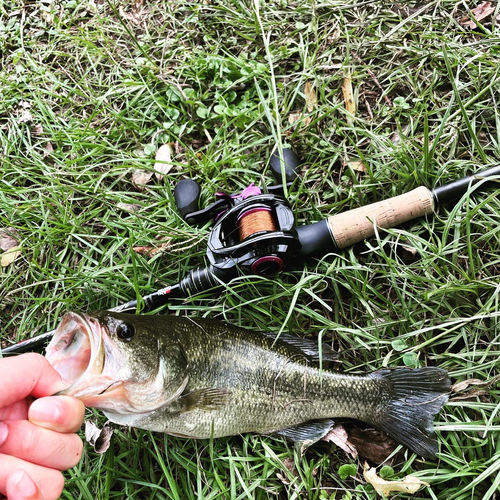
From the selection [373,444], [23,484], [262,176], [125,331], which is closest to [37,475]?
[23,484]

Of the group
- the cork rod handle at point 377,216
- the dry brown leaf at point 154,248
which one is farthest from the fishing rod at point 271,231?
the dry brown leaf at point 154,248

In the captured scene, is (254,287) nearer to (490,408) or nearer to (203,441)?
(203,441)

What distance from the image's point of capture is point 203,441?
2938 mm

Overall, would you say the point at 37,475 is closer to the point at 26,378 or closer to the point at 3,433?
the point at 3,433

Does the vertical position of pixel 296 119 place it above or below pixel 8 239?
above

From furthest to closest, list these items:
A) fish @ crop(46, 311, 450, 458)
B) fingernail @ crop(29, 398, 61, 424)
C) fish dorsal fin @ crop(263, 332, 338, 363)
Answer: fish dorsal fin @ crop(263, 332, 338, 363)
fish @ crop(46, 311, 450, 458)
fingernail @ crop(29, 398, 61, 424)

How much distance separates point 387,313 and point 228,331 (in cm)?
114

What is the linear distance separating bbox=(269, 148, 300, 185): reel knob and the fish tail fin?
155cm

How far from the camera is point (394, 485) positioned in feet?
8.70

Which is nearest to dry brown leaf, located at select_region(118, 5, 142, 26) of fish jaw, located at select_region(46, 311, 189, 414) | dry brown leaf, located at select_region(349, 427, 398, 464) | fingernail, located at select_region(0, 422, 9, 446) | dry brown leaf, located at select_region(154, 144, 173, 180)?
dry brown leaf, located at select_region(154, 144, 173, 180)

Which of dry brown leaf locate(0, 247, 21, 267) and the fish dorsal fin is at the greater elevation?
dry brown leaf locate(0, 247, 21, 267)

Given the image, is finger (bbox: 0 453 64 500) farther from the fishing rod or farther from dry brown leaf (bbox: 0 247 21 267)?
dry brown leaf (bbox: 0 247 21 267)

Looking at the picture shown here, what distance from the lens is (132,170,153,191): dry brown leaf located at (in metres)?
3.64

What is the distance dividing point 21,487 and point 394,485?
2.05 meters
